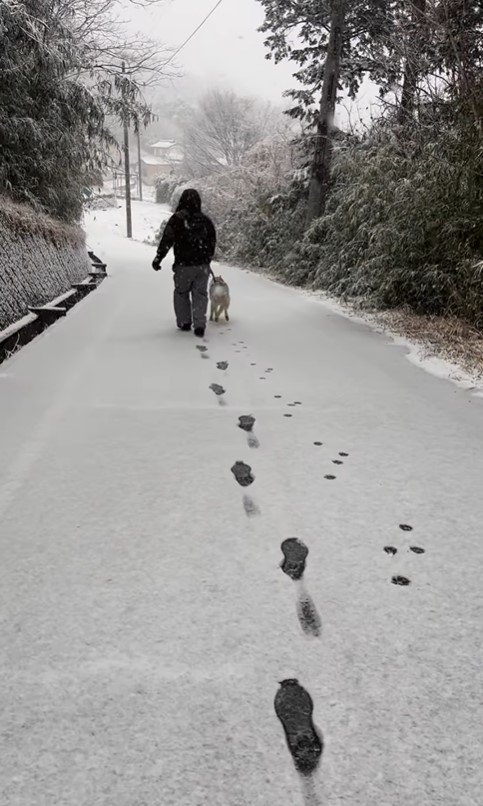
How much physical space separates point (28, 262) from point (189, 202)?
7.69ft

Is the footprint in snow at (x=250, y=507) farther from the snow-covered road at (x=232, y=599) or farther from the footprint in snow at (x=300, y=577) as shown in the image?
the footprint in snow at (x=300, y=577)

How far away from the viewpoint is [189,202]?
5.55 meters

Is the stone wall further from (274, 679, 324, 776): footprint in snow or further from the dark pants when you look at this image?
(274, 679, 324, 776): footprint in snow

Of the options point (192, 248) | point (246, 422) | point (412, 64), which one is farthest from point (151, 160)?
point (246, 422)

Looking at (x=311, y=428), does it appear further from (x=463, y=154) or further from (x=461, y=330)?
(x=463, y=154)

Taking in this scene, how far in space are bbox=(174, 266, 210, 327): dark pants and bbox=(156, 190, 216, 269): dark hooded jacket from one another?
9 centimetres

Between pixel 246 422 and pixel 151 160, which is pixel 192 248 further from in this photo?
pixel 151 160

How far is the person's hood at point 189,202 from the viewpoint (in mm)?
5488

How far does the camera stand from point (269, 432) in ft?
10.2

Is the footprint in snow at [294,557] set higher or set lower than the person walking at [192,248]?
lower

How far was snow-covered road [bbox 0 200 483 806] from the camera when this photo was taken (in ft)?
3.76

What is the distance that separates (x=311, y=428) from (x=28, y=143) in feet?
24.1

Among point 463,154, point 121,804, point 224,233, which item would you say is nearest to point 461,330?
point 463,154

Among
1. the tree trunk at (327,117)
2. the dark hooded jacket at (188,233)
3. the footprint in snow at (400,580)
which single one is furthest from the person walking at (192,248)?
the tree trunk at (327,117)
